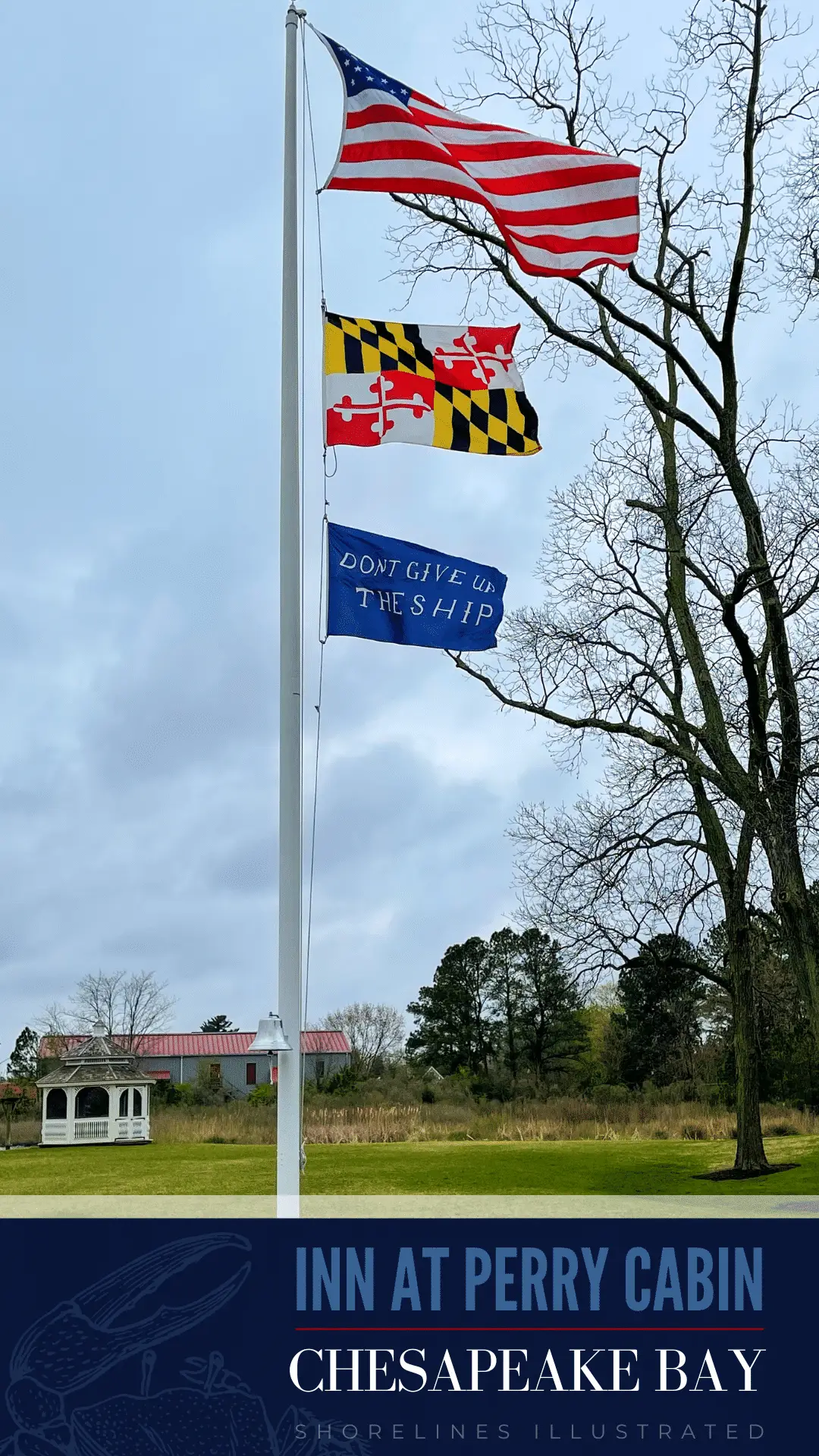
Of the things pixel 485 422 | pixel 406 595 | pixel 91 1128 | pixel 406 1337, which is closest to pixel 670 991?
pixel 91 1128

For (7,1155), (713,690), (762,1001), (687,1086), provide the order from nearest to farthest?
(713,690) → (762,1001) → (7,1155) → (687,1086)

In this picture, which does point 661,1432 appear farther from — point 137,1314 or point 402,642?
point 402,642

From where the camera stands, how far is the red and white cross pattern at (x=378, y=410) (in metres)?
9.39

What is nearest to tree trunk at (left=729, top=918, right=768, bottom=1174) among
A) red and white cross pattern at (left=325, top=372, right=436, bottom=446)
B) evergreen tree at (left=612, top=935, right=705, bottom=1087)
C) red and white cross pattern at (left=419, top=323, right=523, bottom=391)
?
evergreen tree at (left=612, top=935, right=705, bottom=1087)

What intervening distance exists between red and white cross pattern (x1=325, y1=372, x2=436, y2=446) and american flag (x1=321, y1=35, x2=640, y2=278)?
3.96 ft

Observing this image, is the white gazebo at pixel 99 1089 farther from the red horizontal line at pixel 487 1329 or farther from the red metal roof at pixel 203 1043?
the red horizontal line at pixel 487 1329

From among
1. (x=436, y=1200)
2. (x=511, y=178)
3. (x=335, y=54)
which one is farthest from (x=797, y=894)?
(x=335, y=54)

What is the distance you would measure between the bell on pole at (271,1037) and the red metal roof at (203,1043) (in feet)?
97.0

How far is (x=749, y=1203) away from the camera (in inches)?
602

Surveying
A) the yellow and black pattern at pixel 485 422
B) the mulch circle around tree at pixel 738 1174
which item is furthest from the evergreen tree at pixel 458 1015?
the yellow and black pattern at pixel 485 422

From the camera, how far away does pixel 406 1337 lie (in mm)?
6219

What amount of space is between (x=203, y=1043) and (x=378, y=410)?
32677 mm

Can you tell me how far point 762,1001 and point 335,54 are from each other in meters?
13.7

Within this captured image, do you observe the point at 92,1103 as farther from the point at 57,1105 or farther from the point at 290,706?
the point at 290,706
